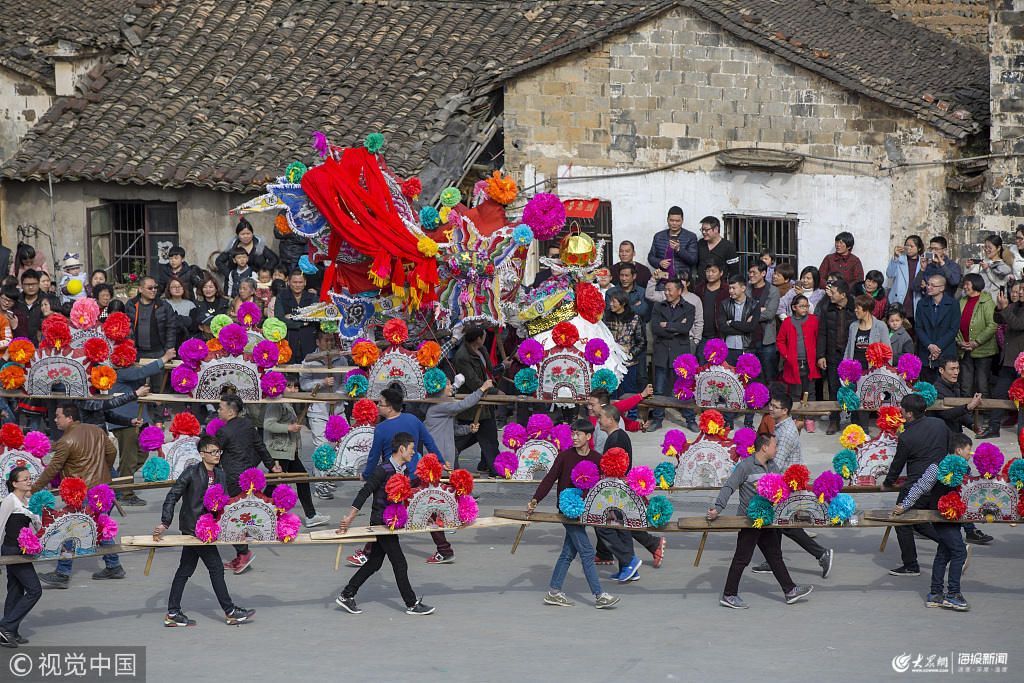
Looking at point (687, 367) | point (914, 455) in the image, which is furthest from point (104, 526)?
point (914, 455)

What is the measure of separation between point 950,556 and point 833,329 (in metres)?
5.34

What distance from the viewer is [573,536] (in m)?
9.86

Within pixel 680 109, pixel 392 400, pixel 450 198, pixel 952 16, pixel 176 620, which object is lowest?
pixel 176 620

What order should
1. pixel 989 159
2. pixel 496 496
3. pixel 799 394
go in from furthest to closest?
pixel 989 159 < pixel 799 394 < pixel 496 496

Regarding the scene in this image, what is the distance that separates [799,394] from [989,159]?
4481 millimetres

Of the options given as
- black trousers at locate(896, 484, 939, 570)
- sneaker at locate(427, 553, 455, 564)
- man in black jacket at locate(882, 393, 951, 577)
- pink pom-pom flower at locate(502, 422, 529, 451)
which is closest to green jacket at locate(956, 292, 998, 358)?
man in black jacket at locate(882, 393, 951, 577)

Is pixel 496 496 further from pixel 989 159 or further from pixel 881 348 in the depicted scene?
pixel 989 159

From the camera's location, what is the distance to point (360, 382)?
1262cm

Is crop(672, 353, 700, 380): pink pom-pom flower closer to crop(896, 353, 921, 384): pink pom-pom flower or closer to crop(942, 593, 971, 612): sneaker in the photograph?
crop(896, 353, 921, 384): pink pom-pom flower

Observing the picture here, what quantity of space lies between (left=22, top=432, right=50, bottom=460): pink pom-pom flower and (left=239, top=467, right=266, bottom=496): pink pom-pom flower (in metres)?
2.35

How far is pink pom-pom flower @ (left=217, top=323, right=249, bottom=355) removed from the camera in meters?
12.3

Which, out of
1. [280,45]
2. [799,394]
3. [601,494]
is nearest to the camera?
[601,494]

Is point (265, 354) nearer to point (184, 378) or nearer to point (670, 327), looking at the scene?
point (184, 378)

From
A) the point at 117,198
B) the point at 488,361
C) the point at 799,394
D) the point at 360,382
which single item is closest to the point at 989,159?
the point at 799,394
